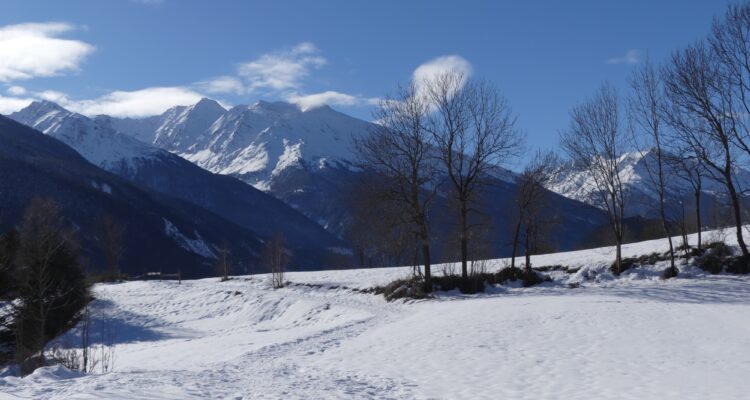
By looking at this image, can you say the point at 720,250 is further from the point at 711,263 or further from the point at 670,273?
the point at 670,273

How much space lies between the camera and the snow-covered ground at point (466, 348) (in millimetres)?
11398

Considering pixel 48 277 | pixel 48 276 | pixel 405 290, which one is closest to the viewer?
pixel 405 290

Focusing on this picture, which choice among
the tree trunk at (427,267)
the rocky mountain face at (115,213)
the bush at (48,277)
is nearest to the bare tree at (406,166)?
the tree trunk at (427,267)

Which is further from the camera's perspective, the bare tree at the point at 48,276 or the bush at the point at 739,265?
the bare tree at the point at 48,276

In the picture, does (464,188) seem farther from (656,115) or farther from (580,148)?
(656,115)

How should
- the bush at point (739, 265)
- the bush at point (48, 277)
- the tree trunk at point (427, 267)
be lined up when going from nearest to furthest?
the bush at point (739, 265) → the bush at point (48, 277) → the tree trunk at point (427, 267)

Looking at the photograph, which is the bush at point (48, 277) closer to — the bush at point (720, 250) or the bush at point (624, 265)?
the bush at point (624, 265)

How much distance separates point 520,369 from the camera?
13.4 m

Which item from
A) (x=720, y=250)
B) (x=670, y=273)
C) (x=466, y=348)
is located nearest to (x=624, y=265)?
(x=670, y=273)

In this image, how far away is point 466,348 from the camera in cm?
1633

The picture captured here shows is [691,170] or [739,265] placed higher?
[691,170]

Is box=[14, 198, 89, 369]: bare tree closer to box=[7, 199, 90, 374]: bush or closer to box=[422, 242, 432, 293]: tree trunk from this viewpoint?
box=[7, 199, 90, 374]: bush

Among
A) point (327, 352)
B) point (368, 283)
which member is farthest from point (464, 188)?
point (327, 352)

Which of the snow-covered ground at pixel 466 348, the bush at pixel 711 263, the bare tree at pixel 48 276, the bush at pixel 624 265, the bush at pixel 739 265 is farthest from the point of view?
the bush at pixel 624 265
